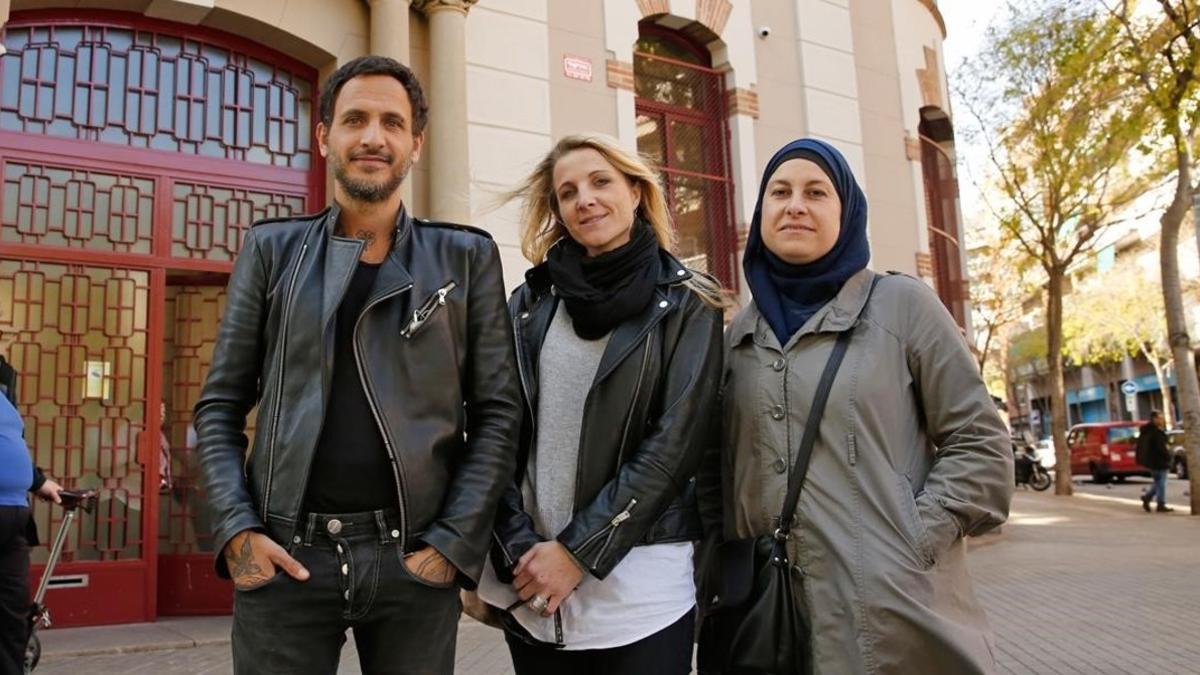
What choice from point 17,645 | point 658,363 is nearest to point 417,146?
point 658,363

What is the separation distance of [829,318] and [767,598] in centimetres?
78

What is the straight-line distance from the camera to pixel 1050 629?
741cm

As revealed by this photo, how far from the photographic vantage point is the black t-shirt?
2.19 meters

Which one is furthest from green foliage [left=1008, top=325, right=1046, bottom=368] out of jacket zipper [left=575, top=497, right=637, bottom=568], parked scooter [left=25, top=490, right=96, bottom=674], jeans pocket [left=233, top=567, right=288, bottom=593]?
jeans pocket [left=233, top=567, right=288, bottom=593]

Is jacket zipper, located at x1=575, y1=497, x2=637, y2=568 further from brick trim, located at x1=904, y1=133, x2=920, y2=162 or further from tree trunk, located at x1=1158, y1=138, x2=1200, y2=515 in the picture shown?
tree trunk, located at x1=1158, y1=138, x2=1200, y2=515

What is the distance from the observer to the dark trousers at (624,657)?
246 cm

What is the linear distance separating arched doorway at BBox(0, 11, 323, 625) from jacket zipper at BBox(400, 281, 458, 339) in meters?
6.29

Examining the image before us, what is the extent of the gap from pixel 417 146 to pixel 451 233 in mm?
267

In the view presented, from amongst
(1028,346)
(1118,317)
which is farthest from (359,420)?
(1028,346)

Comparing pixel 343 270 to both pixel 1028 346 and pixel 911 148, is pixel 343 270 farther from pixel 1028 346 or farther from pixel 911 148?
pixel 1028 346

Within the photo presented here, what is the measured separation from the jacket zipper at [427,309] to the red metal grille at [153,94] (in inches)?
259

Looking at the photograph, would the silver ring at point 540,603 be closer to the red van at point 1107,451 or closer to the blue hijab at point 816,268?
the blue hijab at point 816,268

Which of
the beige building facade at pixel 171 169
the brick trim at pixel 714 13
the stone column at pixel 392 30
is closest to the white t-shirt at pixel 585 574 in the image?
the beige building facade at pixel 171 169

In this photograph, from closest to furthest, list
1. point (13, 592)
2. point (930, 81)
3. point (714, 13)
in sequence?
point (13, 592) → point (714, 13) → point (930, 81)
